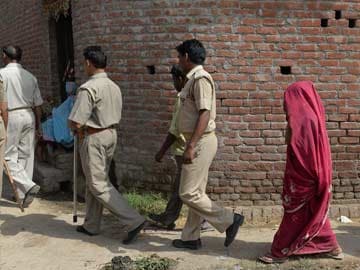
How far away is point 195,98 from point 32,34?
530cm

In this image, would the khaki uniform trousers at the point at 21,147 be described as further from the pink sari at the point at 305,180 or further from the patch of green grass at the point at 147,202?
the pink sari at the point at 305,180

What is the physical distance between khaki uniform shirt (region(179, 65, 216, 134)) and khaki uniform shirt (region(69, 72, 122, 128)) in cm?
72

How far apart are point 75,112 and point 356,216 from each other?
128 inches

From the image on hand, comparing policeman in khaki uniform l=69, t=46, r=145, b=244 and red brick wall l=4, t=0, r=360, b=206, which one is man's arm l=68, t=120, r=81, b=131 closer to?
policeman in khaki uniform l=69, t=46, r=145, b=244

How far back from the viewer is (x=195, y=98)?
14.0ft

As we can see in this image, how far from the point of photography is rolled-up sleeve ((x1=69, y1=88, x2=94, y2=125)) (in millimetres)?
A: 4582

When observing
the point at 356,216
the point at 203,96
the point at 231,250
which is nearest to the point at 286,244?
the point at 231,250

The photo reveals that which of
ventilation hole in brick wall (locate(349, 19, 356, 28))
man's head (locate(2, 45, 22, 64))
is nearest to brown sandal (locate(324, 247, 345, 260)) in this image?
ventilation hole in brick wall (locate(349, 19, 356, 28))

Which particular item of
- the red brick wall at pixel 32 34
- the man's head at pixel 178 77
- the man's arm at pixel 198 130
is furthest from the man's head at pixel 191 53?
the red brick wall at pixel 32 34

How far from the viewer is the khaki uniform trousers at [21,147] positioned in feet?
19.6

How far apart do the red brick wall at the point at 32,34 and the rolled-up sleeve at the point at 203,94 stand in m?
4.51

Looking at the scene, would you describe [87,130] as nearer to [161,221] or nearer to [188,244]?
[161,221]

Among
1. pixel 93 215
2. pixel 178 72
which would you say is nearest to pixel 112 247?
pixel 93 215

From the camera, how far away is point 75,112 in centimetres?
460
